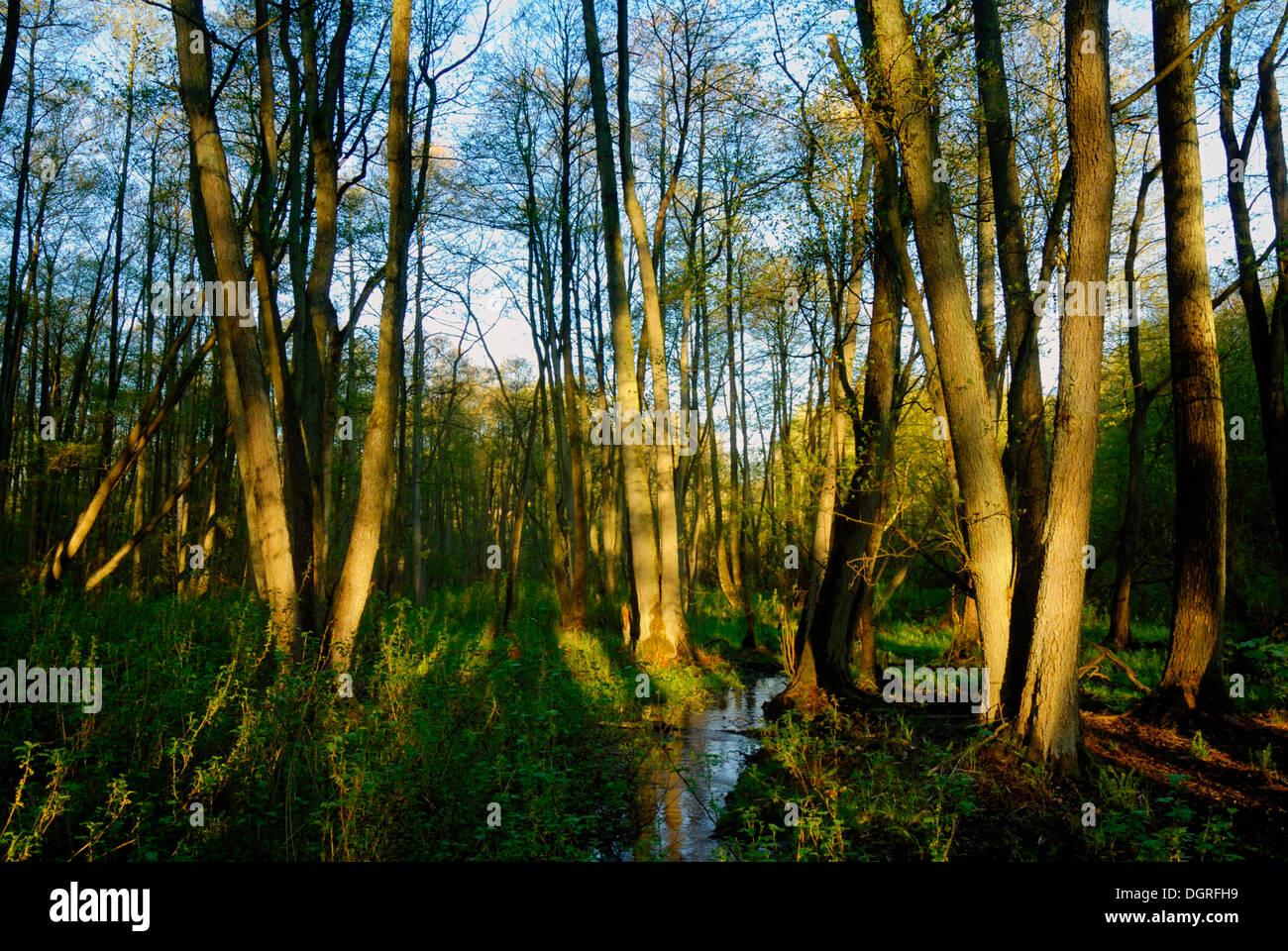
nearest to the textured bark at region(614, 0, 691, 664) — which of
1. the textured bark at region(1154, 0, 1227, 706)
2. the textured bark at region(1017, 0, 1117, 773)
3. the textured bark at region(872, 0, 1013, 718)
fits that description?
the textured bark at region(872, 0, 1013, 718)

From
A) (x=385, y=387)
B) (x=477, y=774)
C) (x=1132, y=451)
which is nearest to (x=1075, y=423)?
(x=477, y=774)

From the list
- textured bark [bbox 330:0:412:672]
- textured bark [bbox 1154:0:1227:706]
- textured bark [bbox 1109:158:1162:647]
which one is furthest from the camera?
textured bark [bbox 1109:158:1162:647]

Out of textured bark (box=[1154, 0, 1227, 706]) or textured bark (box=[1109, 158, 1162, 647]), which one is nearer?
textured bark (box=[1154, 0, 1227, 706])

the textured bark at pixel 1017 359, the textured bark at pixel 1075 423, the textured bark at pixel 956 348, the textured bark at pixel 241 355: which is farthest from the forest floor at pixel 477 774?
the textured bark at pixel 1017 359

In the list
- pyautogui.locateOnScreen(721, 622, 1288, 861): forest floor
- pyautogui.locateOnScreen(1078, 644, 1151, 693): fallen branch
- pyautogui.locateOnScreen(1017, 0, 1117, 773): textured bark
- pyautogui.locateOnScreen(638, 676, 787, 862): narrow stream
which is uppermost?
pyautogui.locateOnScreen(1017, 0, 1117, 773): textured bark

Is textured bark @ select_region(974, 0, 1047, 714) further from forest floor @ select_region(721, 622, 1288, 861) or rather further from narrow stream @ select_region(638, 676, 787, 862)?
narrow stream @ select_region(638, 676, 787, 862)

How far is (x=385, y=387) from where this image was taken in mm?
8086

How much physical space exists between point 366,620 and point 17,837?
7.48 metres

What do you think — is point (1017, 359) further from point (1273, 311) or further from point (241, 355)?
point (241, 355)

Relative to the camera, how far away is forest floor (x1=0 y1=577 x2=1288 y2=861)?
429 cm

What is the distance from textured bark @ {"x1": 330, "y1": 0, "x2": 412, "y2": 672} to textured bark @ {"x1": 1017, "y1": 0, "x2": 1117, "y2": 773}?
574 cm

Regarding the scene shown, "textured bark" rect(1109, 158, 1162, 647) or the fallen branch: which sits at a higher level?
"textured bark" rect(1109, 158, 1162, 647)
